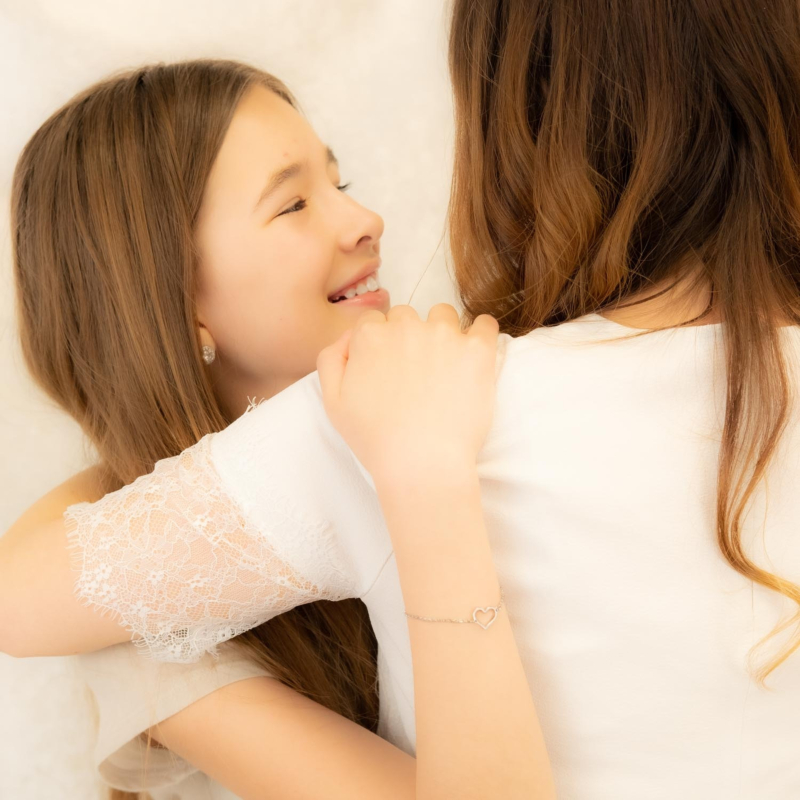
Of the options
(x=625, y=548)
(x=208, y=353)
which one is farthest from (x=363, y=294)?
(x=625, y=548)

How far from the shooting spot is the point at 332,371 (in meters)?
0.82

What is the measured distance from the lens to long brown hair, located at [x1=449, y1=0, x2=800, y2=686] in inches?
29.9

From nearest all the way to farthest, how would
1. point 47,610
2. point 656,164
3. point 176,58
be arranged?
point 656,164, point 47,610, point 176,58

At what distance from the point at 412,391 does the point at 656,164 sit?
0.36 meters

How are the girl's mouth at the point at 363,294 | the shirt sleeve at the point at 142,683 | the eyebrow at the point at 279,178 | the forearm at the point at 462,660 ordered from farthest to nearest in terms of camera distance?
the girl's mouth at the point at 363,294
the eyebrow at the point at 279,178
the shirt sleeve at the point at 142,683
the forearm at the point at 462,660

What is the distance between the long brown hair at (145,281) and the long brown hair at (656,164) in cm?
60

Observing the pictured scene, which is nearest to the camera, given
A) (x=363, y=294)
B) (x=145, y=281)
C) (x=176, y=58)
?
(x=145, y=281)

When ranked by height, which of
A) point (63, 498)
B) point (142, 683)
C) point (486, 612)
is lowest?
point (142, 683)

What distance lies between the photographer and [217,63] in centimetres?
146

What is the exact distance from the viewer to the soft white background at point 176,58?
5.59ft

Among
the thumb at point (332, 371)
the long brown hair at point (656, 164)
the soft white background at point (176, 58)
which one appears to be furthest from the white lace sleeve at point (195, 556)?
the soft white background at point (176, 58)

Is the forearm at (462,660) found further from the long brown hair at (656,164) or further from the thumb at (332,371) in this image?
the long brown hair at (656,164)

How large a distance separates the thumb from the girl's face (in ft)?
1.86

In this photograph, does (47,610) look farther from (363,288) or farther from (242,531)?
(363,288)
